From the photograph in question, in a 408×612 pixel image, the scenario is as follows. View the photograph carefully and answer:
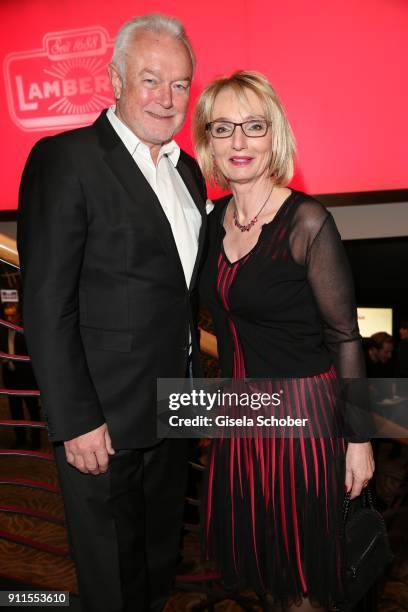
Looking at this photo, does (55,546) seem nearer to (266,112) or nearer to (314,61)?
(266,112)

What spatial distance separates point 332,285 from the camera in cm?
155

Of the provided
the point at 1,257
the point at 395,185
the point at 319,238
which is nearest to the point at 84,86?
the point at 395,185

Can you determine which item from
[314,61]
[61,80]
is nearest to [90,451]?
[314,61]

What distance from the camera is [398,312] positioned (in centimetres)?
571

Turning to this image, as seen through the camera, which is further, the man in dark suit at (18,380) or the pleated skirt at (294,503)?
the man in dark suit at (18,380)

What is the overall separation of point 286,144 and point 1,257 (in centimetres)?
100

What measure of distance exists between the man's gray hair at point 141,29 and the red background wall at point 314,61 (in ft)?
7.95

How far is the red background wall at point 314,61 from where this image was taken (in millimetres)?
3764

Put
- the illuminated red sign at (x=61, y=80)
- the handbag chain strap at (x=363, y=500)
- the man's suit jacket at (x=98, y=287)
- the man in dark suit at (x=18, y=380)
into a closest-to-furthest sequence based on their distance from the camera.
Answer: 1. the man's suit jacket at (x=98, y=287)
2. the handbag chain strap at (x=363, y=500)
3. the illuminated red sign at (x=61, y=80)
4. the man in dark suit at (x=18, y=380)

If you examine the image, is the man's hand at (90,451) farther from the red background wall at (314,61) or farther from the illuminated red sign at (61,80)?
the illuminated red sign at (61,80)

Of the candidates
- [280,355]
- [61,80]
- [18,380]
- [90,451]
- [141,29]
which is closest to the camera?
[90,451]

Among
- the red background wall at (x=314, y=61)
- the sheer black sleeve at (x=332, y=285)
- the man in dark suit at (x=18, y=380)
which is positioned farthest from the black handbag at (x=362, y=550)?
the man in dark suit at (x=18, y=380)

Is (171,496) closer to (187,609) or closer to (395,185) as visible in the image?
→ (187,609)

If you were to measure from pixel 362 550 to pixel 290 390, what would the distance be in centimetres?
49
